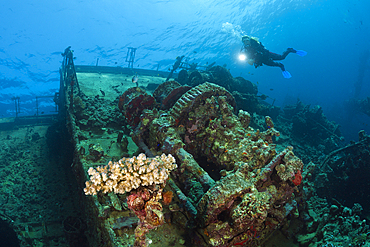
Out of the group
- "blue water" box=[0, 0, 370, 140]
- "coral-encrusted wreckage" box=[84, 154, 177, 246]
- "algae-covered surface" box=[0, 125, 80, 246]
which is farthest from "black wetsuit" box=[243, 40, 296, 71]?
"blue water" box=[0, 0, 370, 140]

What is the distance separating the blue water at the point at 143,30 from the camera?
48.2 m

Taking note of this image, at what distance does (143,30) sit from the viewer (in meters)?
63.3

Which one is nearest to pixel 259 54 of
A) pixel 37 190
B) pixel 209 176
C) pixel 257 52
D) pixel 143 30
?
pixel 257 52

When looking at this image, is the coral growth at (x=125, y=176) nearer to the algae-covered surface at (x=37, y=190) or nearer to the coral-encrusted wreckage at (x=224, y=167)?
the coral-encrusted wreckage at (x=224, y=167)

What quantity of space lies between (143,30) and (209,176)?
69435 mm

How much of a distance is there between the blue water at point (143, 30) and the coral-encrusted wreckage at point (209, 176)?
1720 inches

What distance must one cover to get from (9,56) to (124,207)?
64973mm

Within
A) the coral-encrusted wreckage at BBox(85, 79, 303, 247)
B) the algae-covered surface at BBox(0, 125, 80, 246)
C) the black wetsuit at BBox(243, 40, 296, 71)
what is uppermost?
the black wetsuit at BBox(243, 40, 296, 71)

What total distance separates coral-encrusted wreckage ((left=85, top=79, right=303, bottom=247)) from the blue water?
43.7 m

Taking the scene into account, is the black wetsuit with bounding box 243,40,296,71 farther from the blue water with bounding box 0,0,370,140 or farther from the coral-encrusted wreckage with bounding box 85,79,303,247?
the blue water with bounding box 0,0,370,140

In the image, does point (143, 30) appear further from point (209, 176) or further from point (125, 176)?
point (125, 176)

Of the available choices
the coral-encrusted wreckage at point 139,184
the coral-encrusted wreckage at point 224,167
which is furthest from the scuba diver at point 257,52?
the coral-encrusted wreckage at point 139,184

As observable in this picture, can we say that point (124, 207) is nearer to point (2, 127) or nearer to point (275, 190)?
point (275, 190)

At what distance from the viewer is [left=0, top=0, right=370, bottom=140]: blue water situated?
4819cm
